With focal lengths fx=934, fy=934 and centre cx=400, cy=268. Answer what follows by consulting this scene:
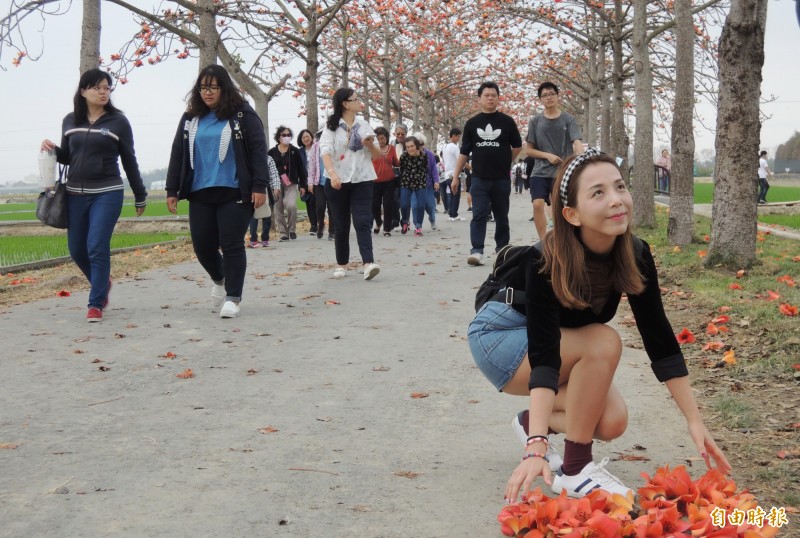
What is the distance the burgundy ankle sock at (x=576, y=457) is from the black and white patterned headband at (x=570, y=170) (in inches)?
34.6

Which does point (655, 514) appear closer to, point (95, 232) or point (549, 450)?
point (549, 450)

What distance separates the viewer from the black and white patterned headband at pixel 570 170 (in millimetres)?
3275

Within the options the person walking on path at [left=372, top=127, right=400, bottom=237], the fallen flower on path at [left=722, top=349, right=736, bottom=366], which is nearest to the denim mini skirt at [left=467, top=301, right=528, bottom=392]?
the fallen flower on path at [left=722, top=349, right=736, bottom=366]

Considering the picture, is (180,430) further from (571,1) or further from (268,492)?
(571,1)

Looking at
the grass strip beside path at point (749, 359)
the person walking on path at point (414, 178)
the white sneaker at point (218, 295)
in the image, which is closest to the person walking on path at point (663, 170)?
the person walking on path at point (414, 178)

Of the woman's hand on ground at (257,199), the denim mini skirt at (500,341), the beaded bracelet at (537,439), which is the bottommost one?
the beaded bracelet at (537,439)

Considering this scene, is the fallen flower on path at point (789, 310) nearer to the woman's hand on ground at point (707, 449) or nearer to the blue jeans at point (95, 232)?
the woman's hand on ground at point (707, 449)

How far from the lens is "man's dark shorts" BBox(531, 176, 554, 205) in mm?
11028

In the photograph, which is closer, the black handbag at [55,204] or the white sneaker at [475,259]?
the black handbag at [55,204]

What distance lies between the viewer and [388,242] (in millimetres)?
15602

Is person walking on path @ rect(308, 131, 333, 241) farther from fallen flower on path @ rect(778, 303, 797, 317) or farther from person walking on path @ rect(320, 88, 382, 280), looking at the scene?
fallen flower on path @ rect(778, 303, 797, 317)

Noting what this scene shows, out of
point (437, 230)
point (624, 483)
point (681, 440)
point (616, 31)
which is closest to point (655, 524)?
point (624, 483)

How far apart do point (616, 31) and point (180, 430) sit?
18.1 metres

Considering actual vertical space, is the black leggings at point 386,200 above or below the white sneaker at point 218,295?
above
